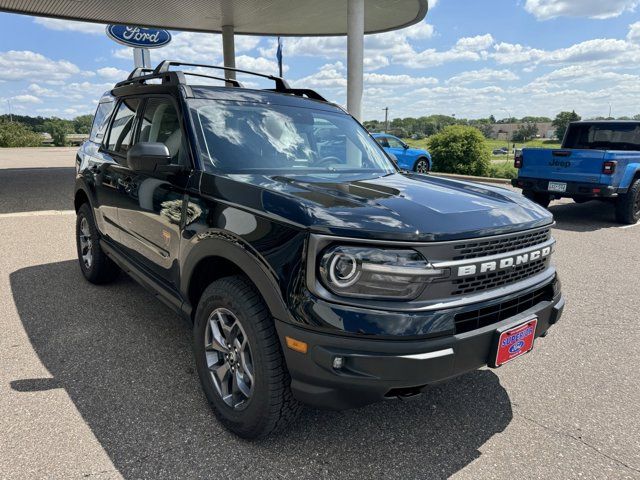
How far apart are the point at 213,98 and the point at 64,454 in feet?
7.52

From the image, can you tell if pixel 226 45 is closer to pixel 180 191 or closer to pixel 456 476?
pixel 180 191

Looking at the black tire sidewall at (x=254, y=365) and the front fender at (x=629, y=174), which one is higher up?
the front fender at (x=629, y=174)

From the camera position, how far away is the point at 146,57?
2219cm

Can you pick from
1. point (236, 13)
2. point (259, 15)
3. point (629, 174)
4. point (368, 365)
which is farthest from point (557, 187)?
point (236, 13)

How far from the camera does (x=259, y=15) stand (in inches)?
710

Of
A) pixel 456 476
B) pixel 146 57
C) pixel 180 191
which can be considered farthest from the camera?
pixel 146 57

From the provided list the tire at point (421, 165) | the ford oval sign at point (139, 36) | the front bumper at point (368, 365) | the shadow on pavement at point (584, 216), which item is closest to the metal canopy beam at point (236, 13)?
the ford oval sign at point (139, 36)

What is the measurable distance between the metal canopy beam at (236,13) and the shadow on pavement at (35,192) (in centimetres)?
644

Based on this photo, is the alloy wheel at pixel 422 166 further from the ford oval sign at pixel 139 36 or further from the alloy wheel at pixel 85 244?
the alloy wheel at pixel 85 244

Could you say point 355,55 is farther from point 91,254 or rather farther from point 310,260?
point 310,260

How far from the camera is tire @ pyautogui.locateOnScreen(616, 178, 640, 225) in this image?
8641 millimetres

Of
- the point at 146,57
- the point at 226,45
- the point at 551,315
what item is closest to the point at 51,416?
the point at 551,315

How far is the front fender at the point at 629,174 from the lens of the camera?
8367mm

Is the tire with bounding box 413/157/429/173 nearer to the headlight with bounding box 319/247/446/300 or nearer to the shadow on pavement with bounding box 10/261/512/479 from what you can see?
the shadow on pavement with bounding box 10/261/512/479
